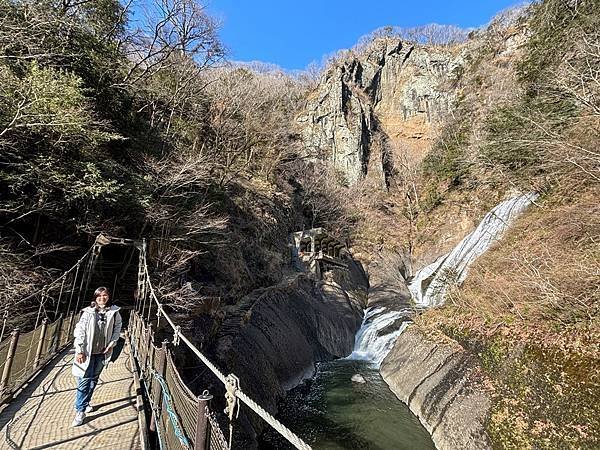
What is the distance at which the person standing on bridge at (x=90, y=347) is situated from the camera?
13.5 ft

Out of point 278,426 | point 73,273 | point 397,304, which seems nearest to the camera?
point 278,426

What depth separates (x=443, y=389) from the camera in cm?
892

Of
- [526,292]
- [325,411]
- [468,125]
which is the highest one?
[468,125]

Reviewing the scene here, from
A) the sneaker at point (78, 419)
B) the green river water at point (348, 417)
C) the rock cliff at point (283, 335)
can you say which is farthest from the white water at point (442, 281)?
the sneaker at point (78, 419)

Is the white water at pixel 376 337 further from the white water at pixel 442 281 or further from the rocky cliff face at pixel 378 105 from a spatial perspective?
the rocky cliff face at pixel 378 105

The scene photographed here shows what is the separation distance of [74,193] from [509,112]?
19017mm

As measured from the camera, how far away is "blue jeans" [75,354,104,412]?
416cm

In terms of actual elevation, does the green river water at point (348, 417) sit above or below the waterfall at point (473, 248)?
below

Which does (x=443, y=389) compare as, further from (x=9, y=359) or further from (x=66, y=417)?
(x=9, y=359)

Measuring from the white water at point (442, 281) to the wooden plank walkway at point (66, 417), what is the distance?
10.8m

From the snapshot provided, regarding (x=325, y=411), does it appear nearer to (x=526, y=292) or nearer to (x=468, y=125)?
(x=526, y=292)

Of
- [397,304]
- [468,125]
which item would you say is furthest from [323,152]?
[397,304]

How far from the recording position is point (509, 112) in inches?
686

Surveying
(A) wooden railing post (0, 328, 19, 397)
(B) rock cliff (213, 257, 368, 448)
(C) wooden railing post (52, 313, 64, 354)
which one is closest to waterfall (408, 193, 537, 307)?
(B) rock cliff (213, 257, 368, 448)
